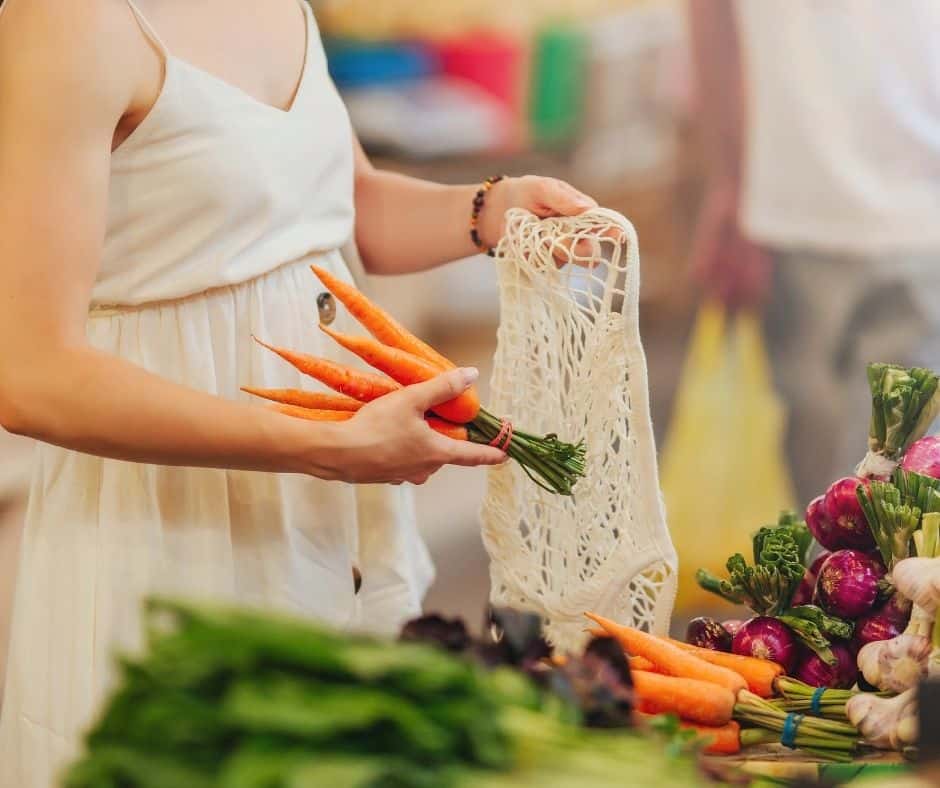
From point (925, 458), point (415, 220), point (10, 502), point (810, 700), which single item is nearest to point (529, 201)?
point (415, 220)

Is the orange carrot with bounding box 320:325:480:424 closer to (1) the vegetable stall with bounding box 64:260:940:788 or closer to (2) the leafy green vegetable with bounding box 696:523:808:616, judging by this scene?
(1) the vegetable stall with bounding box 64:260:940:788

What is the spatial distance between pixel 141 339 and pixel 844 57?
1835 millimetres

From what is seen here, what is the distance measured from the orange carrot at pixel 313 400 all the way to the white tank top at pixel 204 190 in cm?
13

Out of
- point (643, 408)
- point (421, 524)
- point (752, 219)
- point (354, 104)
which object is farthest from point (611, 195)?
point (643, 408)

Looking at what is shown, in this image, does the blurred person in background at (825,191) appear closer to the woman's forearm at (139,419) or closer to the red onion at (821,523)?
the red onion at (821,523)

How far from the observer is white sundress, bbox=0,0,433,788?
130 centimetres

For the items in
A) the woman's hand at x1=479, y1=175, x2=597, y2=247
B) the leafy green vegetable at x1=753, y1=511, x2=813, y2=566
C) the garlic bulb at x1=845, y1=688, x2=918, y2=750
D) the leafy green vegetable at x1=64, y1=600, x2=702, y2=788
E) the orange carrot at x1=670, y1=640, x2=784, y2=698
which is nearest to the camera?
the leafy green vegetable at x1=64, y1=600, x2=702, y2=788

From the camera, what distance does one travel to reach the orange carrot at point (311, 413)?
1.29m

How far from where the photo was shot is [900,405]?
135 centimetres

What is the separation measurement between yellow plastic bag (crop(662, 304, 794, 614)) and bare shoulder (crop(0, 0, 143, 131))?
2203mm

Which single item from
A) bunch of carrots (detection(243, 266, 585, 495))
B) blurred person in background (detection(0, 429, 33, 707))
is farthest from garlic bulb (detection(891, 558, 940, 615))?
blurred person in background (detection(0, 429, 33, 707))

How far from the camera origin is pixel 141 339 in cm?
136

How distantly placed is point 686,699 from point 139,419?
1.89 ft

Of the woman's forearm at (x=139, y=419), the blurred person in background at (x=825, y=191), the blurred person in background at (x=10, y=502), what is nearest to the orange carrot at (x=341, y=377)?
the woman's forearm at (x=139, y=419)
